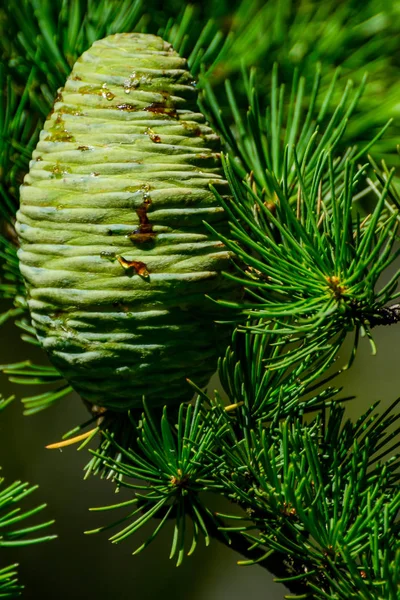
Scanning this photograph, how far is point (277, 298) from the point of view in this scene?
0.38 metres

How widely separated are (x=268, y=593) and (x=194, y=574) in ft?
0.43

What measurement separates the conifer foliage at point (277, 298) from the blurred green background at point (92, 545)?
778 mm

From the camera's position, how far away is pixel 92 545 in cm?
128

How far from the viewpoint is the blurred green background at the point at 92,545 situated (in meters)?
1.22

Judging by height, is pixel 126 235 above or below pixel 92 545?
above

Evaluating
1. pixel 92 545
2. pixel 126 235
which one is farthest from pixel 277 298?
pixel 92 545

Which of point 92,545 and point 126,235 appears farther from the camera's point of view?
point 92,545

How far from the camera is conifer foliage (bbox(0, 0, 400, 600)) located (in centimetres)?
29

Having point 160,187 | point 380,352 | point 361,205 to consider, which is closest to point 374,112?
point 361,205

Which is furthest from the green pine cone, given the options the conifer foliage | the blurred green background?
the blurred green background

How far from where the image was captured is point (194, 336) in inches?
13.8

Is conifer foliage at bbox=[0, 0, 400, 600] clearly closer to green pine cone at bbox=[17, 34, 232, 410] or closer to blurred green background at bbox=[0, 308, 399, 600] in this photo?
green pine cone at bbox=[17, 34, 232, 410]

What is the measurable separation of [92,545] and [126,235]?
1061 millimetres

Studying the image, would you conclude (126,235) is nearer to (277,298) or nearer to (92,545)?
(277,298)
